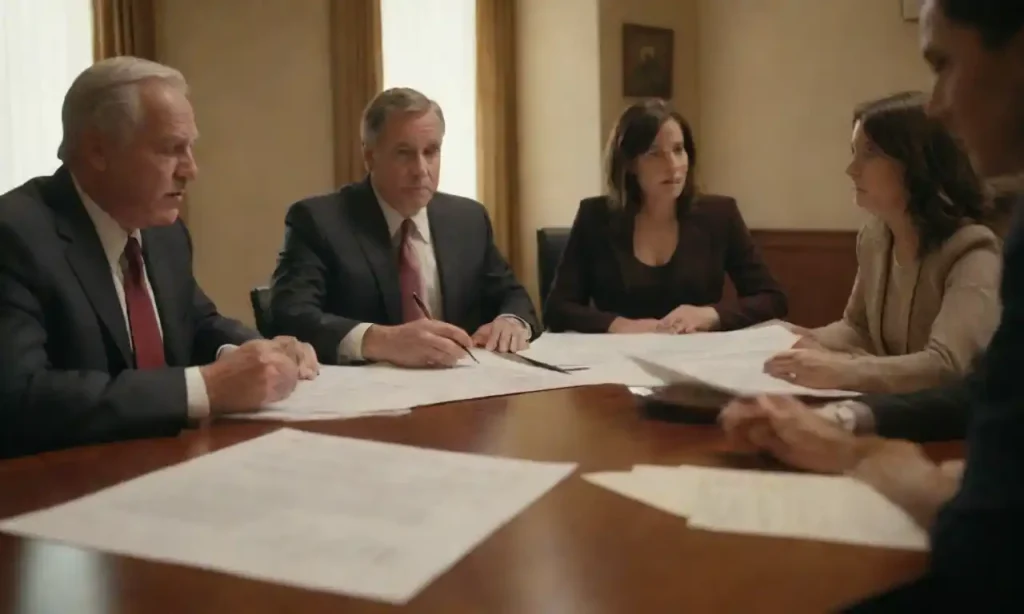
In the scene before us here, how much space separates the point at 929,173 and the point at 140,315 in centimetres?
146

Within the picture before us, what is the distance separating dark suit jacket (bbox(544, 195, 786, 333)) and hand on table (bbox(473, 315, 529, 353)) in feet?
1.95

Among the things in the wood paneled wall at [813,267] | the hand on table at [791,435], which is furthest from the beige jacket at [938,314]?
the wood paneled wall at [813,267]

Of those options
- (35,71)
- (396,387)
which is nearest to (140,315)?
(396,387)

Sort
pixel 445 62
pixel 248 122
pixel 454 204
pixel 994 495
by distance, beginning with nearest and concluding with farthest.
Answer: pixel 994 495, pixel 454 204, pixel 248 122, pixel 445 62

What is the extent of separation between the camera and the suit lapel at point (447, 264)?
2443mm

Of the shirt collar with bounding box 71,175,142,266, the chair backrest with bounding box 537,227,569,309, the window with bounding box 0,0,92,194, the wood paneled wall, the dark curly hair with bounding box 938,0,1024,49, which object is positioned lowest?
the wood paneled wall

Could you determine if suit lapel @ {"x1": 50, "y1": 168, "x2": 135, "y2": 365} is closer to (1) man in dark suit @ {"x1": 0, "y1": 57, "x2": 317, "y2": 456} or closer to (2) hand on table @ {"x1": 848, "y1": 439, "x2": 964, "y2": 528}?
(1) man in dark suit @ {"x1": 0, "y1": 57, "x2": 317, "y2": 456}

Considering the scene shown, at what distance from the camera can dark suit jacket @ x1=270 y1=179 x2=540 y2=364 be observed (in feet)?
7.36

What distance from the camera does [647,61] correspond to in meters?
4.36

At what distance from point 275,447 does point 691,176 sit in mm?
2014

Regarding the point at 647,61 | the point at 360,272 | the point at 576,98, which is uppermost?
the point at 647,61

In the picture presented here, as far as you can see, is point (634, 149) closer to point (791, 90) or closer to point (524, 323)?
point (524, 323)

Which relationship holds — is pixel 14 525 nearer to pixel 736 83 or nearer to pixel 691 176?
pixel 691 176

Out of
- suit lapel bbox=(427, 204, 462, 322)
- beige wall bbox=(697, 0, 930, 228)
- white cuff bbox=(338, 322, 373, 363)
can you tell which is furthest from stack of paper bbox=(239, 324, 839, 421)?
beige wall bbox=(697, 0, 930, 228)
